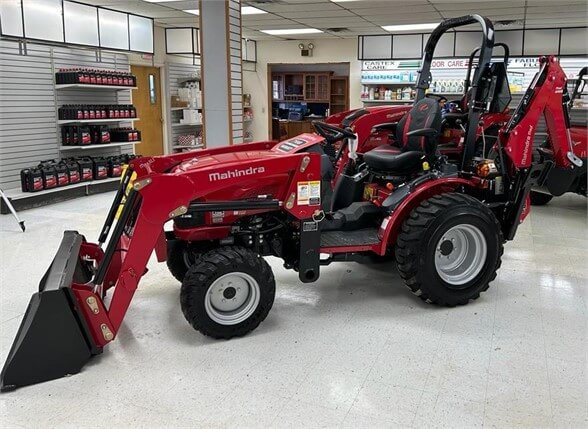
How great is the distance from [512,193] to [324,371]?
220cm

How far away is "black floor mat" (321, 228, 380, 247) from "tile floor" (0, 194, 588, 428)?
0.46 meters

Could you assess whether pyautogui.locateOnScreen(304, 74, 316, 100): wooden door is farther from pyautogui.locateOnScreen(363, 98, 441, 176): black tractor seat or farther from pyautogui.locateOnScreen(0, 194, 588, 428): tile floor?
pyautogui.locateOnScreen(0, 194, 588, 428): tile floor

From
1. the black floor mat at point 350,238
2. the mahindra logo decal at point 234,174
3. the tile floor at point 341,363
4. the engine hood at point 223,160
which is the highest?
the engine hood at point 223,160

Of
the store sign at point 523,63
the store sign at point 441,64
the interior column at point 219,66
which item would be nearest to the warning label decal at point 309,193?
the interior column at point 219,66

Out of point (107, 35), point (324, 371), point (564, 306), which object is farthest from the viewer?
point (107, 35)

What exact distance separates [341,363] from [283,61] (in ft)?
36.6

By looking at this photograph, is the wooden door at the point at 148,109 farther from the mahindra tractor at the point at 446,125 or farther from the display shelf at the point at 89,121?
the mahindra tractor at the point at 446,125

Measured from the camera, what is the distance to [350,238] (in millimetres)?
3771

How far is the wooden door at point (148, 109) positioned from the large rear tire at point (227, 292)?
7.78 metres

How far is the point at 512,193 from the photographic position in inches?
164

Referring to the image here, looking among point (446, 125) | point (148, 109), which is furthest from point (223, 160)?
point (148, 109)

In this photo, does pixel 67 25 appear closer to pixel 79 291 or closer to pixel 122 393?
pixel 79 291

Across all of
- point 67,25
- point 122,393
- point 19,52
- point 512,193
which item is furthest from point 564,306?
point 19,52

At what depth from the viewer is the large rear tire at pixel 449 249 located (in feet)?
→ 11.7
